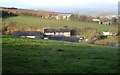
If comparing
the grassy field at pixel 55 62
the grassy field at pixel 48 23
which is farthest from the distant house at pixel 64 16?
the grassy field at pixel 55 62

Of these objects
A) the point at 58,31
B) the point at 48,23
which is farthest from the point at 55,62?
the point at 48,23

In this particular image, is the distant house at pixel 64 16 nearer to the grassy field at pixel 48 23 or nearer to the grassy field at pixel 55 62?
the grassy field at pixel 48 23

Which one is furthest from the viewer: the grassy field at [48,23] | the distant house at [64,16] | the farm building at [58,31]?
the distant house at [64,16]

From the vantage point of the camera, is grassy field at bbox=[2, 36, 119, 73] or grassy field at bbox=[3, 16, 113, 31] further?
grassy field at bbox=[3, 16, 113, 31]

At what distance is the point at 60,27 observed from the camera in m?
36.7

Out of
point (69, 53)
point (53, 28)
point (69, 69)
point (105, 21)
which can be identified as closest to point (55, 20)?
point (53, 28)

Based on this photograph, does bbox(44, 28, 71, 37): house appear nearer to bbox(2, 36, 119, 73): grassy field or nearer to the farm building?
the farm building

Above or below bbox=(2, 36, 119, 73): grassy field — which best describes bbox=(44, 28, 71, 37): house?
above

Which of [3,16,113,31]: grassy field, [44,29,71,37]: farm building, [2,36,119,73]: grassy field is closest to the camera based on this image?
[2,36,119,73]: grassy field

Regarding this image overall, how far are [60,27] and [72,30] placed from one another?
86.4 inches

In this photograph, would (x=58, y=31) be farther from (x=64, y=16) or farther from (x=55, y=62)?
(x=55, y=62)

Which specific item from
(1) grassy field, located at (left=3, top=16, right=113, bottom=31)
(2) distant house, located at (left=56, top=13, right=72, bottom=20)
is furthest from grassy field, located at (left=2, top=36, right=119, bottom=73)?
(2) distant house, located at (left=56, top=13, right=72, bottom=20)

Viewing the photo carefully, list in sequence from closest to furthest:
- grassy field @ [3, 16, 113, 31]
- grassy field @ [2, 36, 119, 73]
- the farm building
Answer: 1. grassy field @ [2, 36, 119, 73]
2. the farm building
3. grassy field @ [3, 16, 113, 31]

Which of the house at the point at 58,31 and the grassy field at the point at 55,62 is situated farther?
the house at the point at 58,31
